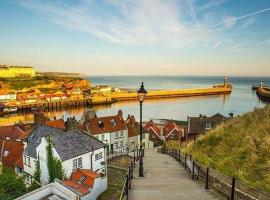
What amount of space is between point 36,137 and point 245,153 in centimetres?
2346

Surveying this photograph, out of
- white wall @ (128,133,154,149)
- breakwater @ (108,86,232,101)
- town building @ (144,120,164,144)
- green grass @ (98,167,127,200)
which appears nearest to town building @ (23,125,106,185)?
green grass @ (98,167,127,200)

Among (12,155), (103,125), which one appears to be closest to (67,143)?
(12,155)

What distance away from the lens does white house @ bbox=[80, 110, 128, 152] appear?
40513 millimetres

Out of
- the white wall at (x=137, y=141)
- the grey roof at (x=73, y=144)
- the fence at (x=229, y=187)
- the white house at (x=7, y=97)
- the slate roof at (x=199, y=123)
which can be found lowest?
the white wall at (x=137, y=141)

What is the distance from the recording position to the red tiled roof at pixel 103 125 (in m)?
40.2

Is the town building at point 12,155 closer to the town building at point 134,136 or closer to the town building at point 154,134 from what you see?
the town building at point 134,136

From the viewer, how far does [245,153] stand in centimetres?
1057

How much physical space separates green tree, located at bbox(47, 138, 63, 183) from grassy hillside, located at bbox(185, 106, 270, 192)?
13474mm

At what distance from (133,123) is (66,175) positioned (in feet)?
82.9

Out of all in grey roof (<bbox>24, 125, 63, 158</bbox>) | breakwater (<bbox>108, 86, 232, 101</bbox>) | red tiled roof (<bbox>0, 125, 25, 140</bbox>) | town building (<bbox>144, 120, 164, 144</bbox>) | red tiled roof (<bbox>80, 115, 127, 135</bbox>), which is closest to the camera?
grey roof (<bbox>24, 125, 63, 158</bbox>)

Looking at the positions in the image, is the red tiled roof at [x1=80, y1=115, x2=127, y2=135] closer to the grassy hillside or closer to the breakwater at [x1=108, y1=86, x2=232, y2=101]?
the grassy hillside

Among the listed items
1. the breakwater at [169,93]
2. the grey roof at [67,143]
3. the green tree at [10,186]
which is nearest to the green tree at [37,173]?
the grey roof at [67,143]

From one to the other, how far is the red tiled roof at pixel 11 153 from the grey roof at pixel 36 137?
2854 mm

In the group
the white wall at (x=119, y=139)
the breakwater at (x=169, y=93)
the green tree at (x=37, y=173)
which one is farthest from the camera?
the breakwater at (x=169, y=93)
